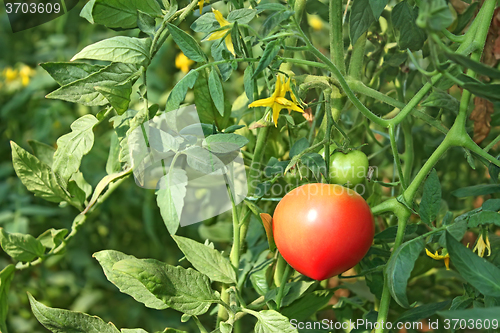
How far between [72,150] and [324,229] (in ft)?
0.78

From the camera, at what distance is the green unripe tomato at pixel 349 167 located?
0.44 metres

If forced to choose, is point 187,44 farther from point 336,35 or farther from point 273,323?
point 273,323

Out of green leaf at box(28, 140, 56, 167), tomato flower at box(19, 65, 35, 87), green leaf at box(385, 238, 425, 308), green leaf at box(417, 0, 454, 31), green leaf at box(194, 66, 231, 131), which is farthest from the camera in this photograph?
tomato flower at box(19, 65, 35, 87)

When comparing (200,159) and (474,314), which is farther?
(200,159)

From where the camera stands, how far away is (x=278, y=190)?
575 millimetres

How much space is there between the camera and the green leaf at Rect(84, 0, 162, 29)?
0.39 meters

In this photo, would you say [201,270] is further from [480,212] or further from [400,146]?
[400,146]

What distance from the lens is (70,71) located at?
0.40m

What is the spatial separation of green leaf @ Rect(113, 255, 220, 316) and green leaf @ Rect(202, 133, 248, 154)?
11cm

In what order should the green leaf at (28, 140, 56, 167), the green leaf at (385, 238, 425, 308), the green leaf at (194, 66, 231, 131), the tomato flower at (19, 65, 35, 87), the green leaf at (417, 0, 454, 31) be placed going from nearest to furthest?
the green leaf at (417, 0, 454, 31) → the green leaf at (385, 238, 425, 308) → the green leaf at (194, 66, 231, 131) → the green leaf at (28, 140, 56, 167) → the tomato flower at (19, 65, 35, 87)

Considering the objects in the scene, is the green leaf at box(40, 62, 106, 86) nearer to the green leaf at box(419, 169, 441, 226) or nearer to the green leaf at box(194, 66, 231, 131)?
the green leaf at box(194, 66, 231, 131)

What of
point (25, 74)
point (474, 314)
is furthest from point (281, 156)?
point (25, 74)

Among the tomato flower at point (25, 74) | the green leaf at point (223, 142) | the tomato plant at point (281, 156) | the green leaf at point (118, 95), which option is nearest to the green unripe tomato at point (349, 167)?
the tomato plant at point (281, 156)

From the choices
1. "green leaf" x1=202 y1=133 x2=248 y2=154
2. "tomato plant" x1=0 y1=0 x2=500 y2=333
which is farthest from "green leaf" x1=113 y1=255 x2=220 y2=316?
"green leaf" x1=202 y1=133 x2=248 y2=154
